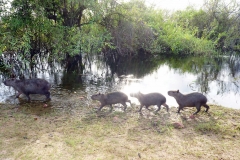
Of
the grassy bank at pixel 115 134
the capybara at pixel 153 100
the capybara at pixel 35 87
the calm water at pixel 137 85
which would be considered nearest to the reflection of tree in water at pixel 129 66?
the calm water at pixel 137 85

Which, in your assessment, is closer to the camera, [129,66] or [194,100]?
[194,100]

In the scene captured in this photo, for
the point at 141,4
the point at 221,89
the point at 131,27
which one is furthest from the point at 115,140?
the point at 141,4

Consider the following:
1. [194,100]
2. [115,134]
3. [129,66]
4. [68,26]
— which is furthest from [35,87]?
[129,66]

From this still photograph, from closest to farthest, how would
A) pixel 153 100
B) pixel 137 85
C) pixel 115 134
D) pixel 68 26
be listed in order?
1. pixel 115 134
2. pixel 153 100
3. pixel 137 85
4. pixel 68 26

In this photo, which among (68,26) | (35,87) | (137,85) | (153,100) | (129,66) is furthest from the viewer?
(129,66)

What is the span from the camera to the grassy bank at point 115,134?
14.2 feet

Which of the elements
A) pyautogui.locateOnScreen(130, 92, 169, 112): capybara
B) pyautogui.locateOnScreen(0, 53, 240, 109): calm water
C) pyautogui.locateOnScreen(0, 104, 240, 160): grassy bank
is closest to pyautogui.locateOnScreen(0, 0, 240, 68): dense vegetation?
pyautogui.locateOnScreen(0, 53, 240, 109): calm water

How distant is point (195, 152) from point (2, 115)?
5163 millimetres

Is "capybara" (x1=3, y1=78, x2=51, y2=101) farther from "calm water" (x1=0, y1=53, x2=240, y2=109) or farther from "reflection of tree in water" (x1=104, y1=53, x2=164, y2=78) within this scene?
"reflection of tree in water" (x1=104, y1=53, x2=164, y2=78)

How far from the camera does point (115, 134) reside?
5168 millimetres

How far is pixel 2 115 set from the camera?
6168 mm

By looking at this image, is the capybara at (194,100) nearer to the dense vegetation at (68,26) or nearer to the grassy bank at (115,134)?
the grassy bank at (115,134)

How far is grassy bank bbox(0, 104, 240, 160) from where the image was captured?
170 inches

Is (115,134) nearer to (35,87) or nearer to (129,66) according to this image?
(35,87)
